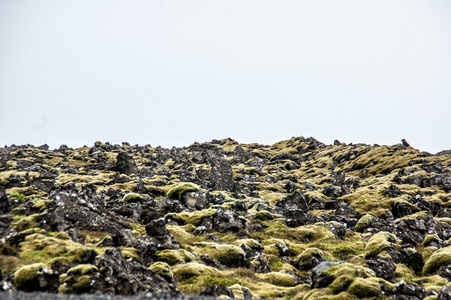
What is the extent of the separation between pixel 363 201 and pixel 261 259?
40.8 metres

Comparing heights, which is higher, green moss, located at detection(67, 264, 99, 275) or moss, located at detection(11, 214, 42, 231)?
moss, located at detection(11, 214, 42, 231)

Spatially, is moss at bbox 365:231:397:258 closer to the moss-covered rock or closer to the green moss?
the moss-covered rock

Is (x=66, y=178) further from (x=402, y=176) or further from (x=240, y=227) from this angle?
(x=402, y=176)

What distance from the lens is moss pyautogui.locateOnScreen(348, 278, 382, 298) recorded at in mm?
20453

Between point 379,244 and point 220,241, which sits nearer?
point 379,244

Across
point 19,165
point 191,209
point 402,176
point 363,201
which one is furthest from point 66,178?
point 402,176

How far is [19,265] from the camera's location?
19.1 metres

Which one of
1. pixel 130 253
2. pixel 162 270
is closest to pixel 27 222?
pixel 130 253

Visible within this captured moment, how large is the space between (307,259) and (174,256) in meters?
Answer: 14.5

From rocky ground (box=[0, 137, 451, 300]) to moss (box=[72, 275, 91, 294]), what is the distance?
53mm

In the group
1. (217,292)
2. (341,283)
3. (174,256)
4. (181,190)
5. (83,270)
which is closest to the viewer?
(83,270)

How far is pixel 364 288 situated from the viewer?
20672 mm

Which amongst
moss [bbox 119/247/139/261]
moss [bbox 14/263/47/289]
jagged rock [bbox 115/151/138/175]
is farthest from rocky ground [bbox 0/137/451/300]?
jagged rock [bbox 115/151/138/175]

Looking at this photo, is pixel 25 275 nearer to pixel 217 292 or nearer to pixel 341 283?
pixel 217 292
